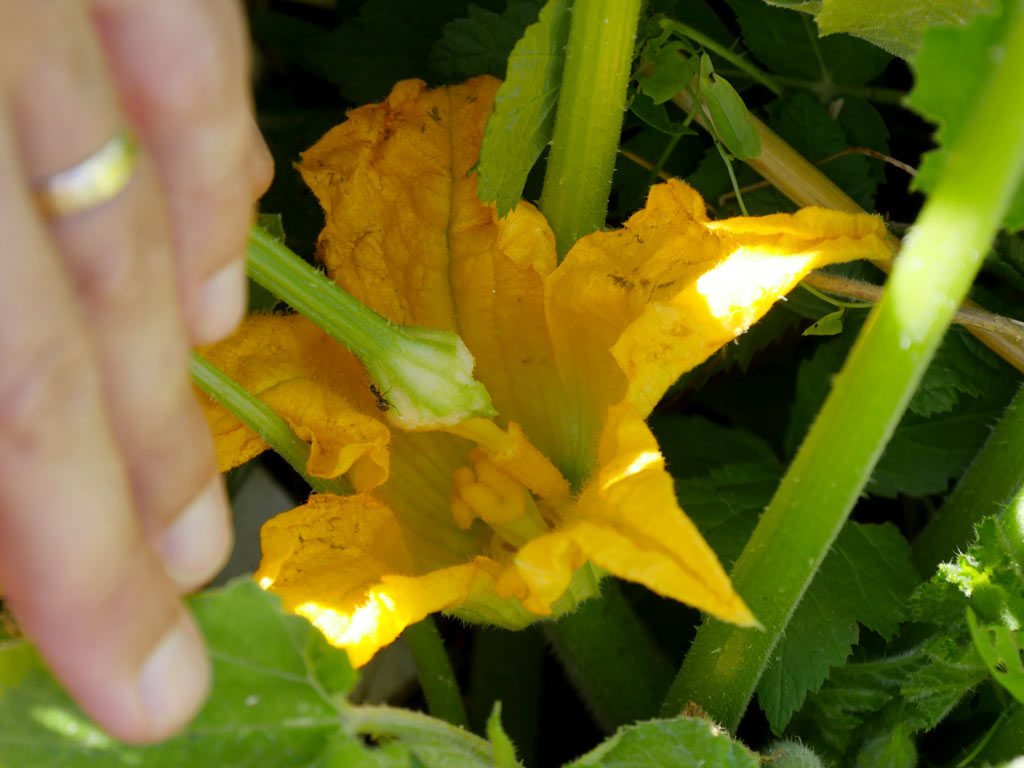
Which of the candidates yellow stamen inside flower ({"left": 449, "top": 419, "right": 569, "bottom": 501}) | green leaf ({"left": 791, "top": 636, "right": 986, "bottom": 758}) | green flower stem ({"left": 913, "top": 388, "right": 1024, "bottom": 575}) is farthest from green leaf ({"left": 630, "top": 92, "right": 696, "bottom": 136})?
green leaf ({"left": 791, "top": 636, "right": 986, "bottom": 758})

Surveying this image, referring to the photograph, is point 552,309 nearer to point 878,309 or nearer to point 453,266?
point 453,266

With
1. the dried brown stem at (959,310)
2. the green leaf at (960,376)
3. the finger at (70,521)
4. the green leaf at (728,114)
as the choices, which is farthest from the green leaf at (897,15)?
the finger at (70,521)

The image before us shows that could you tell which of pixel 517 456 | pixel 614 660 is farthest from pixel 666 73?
pixel 614 660

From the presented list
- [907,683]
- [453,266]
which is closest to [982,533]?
[907,683]

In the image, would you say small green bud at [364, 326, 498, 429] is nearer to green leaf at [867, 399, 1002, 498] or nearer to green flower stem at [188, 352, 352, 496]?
green flower stem at [188, 352, 352, 496]

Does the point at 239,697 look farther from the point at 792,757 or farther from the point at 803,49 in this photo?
the point at 803,49

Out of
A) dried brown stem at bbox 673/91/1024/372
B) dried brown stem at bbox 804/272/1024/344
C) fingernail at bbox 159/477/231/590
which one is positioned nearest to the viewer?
fingernail at bbox 159/477/231/590
